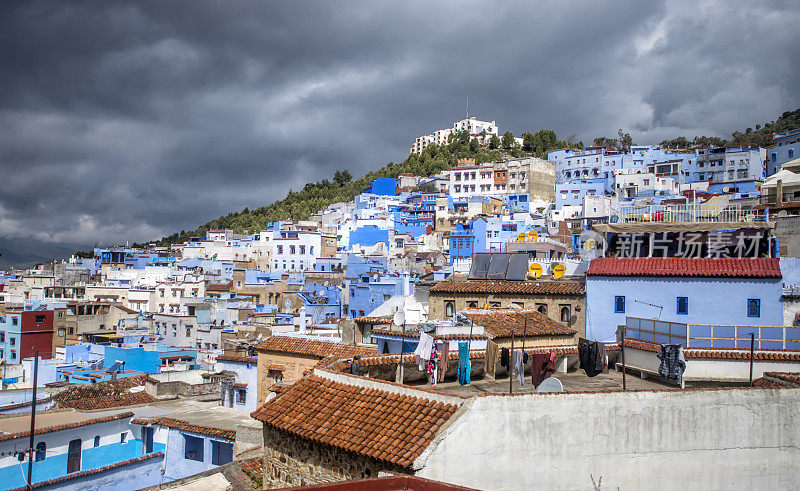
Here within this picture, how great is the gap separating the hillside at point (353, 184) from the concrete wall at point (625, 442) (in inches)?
3868

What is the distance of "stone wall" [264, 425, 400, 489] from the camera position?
28.8 ft

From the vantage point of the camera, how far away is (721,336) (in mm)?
15734

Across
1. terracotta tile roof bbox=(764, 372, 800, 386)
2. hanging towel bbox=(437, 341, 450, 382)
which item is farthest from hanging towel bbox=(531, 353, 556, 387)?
terracotta tile roof bbox=(764, 372, 800, 386)

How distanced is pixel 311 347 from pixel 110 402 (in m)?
10.9

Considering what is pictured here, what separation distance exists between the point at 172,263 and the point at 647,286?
68280 mm

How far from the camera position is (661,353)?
13484 millimetres

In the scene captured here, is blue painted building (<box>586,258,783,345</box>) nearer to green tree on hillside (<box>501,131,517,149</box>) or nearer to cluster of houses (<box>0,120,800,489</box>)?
cluster of houses (<box>0,120,800,489</box>)

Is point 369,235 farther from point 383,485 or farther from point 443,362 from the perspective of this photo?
point 383,485

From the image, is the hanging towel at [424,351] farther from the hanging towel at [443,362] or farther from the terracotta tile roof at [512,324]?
the terracotta tile roof at [512,324]

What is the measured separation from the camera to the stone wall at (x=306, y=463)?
8.77 m

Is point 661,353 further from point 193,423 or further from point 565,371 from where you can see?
point 193,423

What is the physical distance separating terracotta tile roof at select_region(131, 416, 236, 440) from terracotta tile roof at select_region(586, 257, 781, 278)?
1432 centimetres

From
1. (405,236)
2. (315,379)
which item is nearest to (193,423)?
(315,379)

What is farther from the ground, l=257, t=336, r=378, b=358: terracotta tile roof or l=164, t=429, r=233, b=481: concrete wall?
l=257, t=336, r=378, b=358: terracotta tile roof
